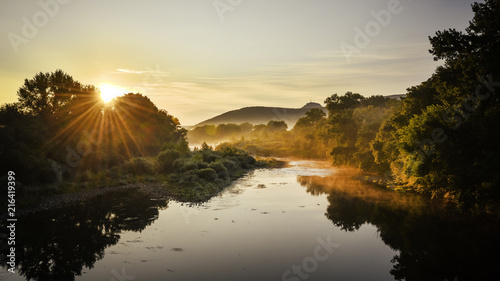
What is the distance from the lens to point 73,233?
72.6 ft

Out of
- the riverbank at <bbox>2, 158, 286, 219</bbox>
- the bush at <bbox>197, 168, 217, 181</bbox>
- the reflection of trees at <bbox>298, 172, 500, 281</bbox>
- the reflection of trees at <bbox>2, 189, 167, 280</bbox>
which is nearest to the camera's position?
the reflection of trees at <bbox>2, 189, 167, 280</bbox>

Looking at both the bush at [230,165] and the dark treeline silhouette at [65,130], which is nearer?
the dark treeline silhouette at [65,130]

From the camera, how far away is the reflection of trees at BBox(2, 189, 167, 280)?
1689cm

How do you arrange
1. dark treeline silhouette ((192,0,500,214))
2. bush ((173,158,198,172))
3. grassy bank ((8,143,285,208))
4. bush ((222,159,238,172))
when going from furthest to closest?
bush ((222,159,238,172)), bush ((173,158,198,172)), grassy bank ((8,143,285,208)), dark treeline silhouette ((192,0,500,214))

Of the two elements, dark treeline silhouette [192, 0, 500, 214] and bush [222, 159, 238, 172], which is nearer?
dark treeline silhouette [192, 0, 500, 214]

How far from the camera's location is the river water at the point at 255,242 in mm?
16766

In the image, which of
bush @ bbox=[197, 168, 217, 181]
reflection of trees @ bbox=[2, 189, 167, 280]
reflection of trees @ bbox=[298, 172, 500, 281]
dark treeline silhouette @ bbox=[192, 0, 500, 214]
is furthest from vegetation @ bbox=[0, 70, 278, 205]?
dark treeline silhouette @ bbox=[192, 0, 500, 214]

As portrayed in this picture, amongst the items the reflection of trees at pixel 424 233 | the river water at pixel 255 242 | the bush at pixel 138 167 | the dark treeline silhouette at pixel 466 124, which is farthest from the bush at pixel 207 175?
the dark treeline silhouette at pixel 466 124

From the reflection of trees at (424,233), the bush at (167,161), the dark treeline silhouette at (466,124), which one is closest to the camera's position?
the reflection of trees at (424,233)

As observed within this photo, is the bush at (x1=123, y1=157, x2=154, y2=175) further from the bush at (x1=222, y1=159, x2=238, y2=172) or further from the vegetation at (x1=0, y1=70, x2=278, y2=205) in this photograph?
the bush at (x1=222, y1=159, x2=238, y2=172)

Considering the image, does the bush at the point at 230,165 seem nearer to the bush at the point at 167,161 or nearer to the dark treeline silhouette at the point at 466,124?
the bush at the point at 167,161

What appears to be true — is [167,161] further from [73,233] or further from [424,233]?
[424,233]

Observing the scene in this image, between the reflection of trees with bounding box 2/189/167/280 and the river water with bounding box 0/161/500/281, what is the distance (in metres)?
0.07

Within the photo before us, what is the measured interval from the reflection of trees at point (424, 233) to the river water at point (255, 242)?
7 centimetres
